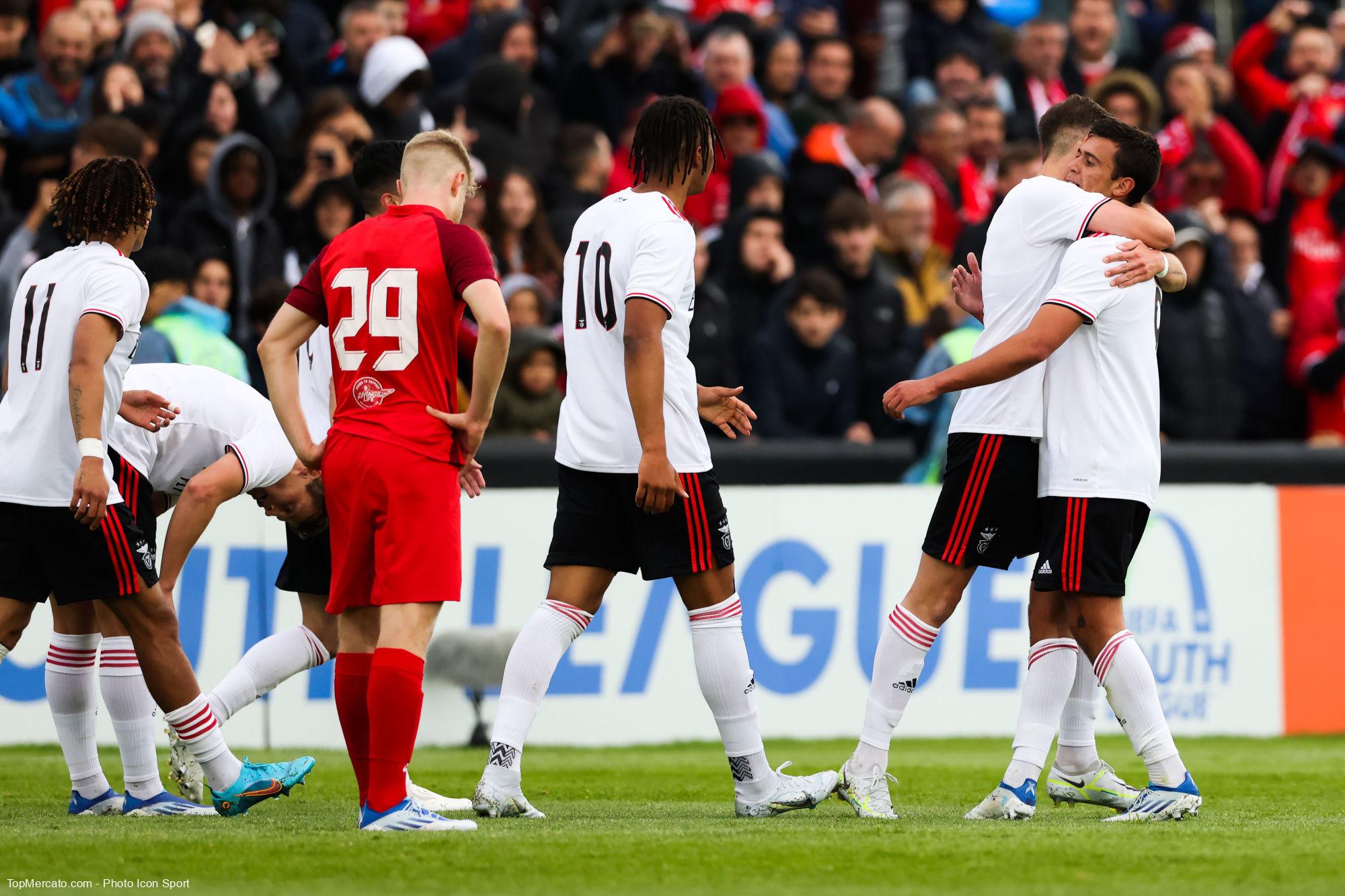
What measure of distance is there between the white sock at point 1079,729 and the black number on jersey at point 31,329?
3.95 meters

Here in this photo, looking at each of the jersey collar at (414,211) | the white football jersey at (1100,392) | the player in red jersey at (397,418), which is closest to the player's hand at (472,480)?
the player in red jersey at (397,418)

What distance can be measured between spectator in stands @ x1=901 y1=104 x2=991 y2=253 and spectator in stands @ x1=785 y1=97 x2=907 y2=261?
23 centimetres

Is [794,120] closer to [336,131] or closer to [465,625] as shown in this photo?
[336,131]

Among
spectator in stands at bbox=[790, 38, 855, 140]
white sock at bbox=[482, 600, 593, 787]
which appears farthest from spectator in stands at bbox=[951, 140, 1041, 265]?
white sock at bbox=[482, 600, 593, 787]

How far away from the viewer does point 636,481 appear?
6.34 meters

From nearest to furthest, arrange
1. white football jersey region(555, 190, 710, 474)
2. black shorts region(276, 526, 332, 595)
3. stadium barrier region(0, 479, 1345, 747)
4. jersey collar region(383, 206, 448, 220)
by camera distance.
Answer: jersey collar region(383, 206, 448, 220)
white football jersey region(555, 190, 710, 474)
black shorts region(276, 526, 332, 595)
stadium barrier region(0, 479, 1345, 747)

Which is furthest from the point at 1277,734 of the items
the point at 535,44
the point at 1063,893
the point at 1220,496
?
the point at 535,44

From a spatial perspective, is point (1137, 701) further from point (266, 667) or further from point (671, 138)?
point (266, 667)

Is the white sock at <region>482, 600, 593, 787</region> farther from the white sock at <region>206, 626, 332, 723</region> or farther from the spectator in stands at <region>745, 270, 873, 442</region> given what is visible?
the spectator in stands at <region>745, 270, 873, 442</region>

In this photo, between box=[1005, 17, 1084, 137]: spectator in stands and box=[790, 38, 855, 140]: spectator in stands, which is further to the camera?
box=[1005, 17, 1084, 137]: spectator in stands

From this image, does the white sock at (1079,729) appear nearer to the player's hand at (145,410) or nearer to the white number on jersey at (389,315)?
the white number on jersey at (389,315)

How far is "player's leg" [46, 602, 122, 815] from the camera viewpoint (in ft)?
22.2

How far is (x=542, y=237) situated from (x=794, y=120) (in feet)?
11.3

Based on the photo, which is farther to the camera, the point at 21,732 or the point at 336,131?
the point at 336,131
